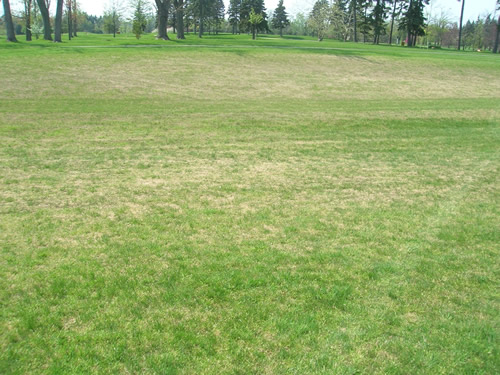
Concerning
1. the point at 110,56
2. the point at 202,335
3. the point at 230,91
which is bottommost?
the point at 202,335

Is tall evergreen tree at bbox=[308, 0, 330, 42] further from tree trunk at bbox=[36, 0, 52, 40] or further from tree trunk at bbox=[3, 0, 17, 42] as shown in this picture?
tree trunk at bbox=[3, 0, 17, 42]

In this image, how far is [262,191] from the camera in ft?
24.8

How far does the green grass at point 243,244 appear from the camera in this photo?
3.58 m

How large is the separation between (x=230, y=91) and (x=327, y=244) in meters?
15.2

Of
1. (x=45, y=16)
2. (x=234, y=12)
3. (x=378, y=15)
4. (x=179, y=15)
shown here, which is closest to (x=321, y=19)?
(x=378, y=15)

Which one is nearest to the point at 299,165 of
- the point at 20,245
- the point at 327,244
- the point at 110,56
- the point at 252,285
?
the point at 327,244

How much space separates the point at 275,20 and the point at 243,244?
86518 millimetres

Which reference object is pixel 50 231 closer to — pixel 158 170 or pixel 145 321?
pixel 145 321

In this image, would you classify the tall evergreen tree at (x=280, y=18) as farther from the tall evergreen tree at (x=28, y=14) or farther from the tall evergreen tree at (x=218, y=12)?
the tall evergreen tree at (x=28, y=14)

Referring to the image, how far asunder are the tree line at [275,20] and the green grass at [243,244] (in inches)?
1043

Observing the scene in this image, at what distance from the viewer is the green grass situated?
3584 mm

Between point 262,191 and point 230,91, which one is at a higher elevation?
point 230,91

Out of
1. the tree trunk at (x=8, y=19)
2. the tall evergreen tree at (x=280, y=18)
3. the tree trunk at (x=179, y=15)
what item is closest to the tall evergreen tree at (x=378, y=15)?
the tall evergreen tree at (x=280, y=18)

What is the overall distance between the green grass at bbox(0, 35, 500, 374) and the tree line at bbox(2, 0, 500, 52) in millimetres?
26497
